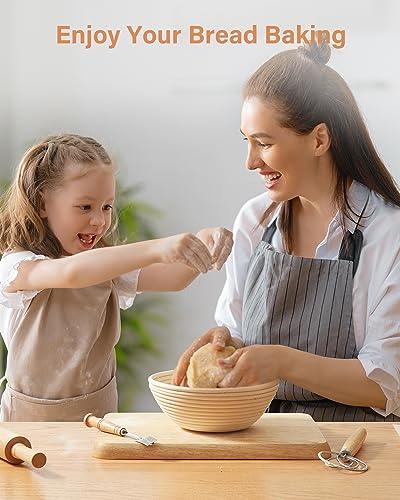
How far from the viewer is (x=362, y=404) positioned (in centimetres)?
165

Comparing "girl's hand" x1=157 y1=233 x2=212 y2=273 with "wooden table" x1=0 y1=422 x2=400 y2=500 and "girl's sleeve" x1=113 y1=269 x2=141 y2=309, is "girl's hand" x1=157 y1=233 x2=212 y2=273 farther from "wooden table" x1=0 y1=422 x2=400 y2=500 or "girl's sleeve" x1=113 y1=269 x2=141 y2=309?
"girl's sleeve" x1=113 y1=269 x2=141 y2=309

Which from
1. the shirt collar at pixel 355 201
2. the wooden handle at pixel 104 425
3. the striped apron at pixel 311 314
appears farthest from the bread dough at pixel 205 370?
the shirt collar at pixel 355 201

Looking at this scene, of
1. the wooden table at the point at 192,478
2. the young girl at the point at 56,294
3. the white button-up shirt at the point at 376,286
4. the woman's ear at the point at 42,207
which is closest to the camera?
the wooden table at the point at 192,478

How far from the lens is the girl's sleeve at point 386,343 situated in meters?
1.61

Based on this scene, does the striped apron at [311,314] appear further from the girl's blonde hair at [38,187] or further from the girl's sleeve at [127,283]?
the girl's blonde hair at [38,187]

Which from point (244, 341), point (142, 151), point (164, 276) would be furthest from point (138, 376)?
point (244, 341)

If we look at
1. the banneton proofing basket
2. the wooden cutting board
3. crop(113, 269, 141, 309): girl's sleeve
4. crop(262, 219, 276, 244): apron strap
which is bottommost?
the wooden cutting board

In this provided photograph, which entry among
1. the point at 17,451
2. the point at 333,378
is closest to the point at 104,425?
the point at 17,451

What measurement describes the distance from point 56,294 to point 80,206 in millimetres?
195

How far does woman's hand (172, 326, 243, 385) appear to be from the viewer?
4.66 ft

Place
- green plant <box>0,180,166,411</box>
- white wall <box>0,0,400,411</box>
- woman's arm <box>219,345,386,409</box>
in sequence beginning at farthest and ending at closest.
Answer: green plant <box>0,180,166,411</box>
white wall <box>0,0,400,411</box>
woman's arm <box>219,345,386,409</box>

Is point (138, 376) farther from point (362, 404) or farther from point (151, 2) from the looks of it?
point (362, 404)

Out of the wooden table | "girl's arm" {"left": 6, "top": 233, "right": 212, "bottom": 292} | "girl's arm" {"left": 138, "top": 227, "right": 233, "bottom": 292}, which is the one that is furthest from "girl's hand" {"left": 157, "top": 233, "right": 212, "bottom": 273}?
"girl's arm" {"left": 138, "top": 227, "right": 233, "bottom": 292}

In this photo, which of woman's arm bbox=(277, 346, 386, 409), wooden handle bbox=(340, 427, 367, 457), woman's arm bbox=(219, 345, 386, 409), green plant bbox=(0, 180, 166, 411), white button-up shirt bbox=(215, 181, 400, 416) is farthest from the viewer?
green plant bbox=(0, 180, 166, 411)
